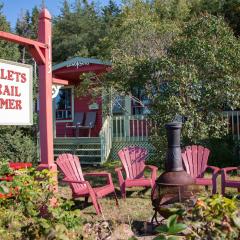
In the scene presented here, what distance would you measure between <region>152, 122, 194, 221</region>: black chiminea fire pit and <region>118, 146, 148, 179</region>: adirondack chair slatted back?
8.58 ft

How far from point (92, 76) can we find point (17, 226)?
849cm

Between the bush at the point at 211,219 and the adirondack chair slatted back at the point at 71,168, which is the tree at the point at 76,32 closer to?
the adirondack chair slatted back at the point at 71,168

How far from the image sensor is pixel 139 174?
8828 mm

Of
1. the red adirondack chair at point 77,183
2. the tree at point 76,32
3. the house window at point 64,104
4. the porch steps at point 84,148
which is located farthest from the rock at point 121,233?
the tree at point 76,32

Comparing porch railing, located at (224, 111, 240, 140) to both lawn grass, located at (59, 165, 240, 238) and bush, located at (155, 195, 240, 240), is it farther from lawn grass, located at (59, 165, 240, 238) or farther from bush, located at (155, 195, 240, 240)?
bush, located at (155, 195, 240, 240)

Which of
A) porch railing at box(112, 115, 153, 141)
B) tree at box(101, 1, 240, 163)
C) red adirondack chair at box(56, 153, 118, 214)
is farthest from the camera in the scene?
porch railing at box(112, 115, 153, 141)

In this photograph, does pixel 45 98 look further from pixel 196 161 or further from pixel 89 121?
pixel 89 121

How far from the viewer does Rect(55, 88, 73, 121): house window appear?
18078mm

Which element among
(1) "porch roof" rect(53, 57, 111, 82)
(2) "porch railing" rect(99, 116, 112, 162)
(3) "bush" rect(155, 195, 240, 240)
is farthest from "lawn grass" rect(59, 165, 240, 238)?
(1) "porch roof" rect(53, 57, 111, 82)

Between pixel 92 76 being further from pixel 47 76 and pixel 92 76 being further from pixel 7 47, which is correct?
pixel 47 76

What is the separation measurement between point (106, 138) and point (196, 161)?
647 cm

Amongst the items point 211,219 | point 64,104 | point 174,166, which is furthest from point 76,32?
point 211,219

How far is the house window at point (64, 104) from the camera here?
1808 cm

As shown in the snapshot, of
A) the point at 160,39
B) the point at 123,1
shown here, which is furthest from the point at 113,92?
the point at 123,1
